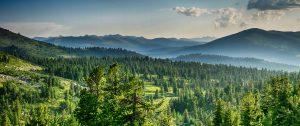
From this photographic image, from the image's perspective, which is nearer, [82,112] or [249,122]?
[82,112]

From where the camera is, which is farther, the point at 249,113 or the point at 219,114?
the point at 219,114

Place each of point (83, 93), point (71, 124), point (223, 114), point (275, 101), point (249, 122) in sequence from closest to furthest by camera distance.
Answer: point (83, 93) < point (71, 124) < point (249, 122) < point (223, 114) < point (275, 101)

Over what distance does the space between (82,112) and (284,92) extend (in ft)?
160

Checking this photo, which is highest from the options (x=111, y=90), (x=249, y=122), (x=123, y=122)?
(x=111, y=90)

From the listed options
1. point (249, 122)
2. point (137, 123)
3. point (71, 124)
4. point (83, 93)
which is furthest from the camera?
point (249, 122)

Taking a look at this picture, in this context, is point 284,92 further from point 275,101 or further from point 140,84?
point 140,84

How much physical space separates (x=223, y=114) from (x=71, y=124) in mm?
30844

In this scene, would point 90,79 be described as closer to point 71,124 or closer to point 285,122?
point 71,124

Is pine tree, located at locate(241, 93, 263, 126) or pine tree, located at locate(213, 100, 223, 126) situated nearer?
pine tree, located at locate(241, 93, 263, 126)

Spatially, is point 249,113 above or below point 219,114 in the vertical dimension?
above

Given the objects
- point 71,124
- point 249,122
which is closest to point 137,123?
point 71,124

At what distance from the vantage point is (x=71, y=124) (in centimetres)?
5628

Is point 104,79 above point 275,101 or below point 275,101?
above

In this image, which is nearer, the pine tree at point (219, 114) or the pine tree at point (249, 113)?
the pine tree at point (249, 113)
